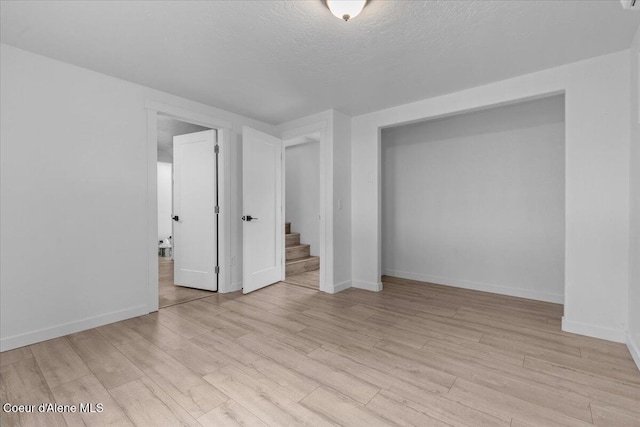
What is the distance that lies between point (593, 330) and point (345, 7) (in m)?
3.25

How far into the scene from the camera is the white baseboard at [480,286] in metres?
3.57

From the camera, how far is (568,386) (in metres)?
1.85

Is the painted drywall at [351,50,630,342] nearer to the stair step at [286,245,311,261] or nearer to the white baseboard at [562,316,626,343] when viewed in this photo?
the white baseboard at [562,316,626,343]

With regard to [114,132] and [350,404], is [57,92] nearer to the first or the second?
[114,132]

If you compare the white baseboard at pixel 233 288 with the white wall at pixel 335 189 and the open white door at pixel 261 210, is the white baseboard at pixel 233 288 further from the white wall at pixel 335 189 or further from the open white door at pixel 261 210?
the white wall at pixel 335 189

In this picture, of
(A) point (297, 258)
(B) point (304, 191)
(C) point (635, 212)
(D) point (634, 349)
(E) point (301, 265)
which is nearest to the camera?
(D) point (634, 349)

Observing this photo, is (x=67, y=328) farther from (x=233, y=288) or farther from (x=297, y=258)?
(x=297, y=258)

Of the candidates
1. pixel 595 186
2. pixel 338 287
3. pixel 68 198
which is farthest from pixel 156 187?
pixel 595 186

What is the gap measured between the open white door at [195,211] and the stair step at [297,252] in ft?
5.14

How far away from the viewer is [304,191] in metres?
6.21

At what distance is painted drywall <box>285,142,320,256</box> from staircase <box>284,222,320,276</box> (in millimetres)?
194

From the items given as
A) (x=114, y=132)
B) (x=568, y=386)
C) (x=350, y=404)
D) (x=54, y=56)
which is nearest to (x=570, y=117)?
(x=568, y=386)

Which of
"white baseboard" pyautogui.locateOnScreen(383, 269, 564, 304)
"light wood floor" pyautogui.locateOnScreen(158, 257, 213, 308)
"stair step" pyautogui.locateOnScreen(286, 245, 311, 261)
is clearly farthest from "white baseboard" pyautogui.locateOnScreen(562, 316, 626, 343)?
"light wood floor" pyautogui.locateOnScreen(158, 257, 213, 308)

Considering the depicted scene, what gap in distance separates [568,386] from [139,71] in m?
4.16
